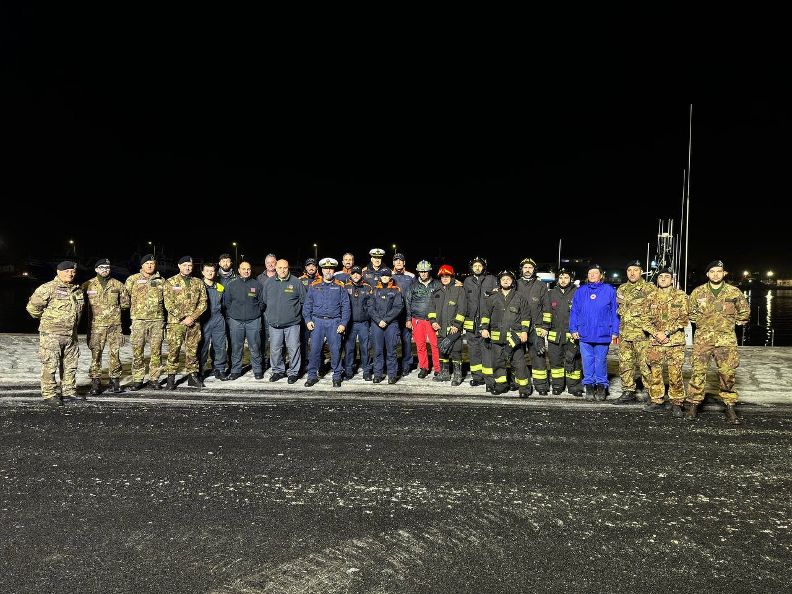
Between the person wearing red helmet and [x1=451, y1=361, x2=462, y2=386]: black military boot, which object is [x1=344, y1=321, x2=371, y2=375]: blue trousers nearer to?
the person wearing red helmet

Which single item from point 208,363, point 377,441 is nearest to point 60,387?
point 208,363

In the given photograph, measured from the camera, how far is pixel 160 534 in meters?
4.10

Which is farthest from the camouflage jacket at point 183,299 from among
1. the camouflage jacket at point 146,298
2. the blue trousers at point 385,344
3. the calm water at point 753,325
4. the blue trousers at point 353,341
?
the calm water at point 753,325

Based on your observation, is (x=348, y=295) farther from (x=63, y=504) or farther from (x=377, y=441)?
(x=63, y=504)

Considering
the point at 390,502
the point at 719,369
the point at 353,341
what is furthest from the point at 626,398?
the point at 390,502

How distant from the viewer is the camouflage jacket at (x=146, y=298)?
9227 mm

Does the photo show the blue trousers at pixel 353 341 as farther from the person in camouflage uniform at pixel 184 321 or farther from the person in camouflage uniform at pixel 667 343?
the person in camouflage uniform at pixel 667 343

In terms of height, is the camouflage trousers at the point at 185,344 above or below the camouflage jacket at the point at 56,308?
below

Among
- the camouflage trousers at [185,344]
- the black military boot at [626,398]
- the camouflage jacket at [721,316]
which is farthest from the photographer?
the camouflage trousers at [185,344]

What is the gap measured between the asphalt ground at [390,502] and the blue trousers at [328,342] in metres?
2.11

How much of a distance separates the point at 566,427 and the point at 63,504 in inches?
208

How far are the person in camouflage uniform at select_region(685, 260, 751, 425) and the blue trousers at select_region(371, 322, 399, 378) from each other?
4.57m

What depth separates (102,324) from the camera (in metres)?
9.02

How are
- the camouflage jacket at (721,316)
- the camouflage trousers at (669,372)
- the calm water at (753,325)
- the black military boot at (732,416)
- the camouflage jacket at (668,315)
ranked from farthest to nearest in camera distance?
the calm water at (753,325), the camouflage jacket at (668,315), the camouflage trousers at (669,372), the camouflage jacket at (721,316), the black military boot at (732,416)
